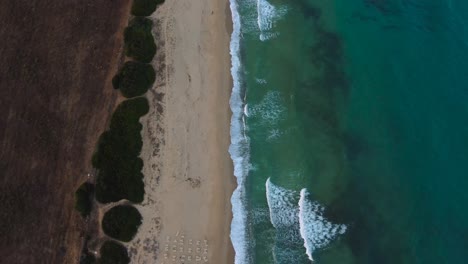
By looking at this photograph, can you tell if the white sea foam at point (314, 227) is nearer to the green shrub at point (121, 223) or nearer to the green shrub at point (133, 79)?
the green shrub at point (121, 223)

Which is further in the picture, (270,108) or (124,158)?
(270,108)

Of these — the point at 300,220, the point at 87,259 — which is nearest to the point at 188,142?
the point at 300,220

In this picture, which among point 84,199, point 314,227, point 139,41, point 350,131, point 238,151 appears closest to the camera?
point 84,199

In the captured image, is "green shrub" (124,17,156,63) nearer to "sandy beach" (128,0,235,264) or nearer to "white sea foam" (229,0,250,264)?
"sandy beach" (128,0,235,264)

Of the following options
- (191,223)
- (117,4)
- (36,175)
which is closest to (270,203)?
(191,223)

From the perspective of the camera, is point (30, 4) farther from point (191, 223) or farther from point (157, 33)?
point (191, 223)

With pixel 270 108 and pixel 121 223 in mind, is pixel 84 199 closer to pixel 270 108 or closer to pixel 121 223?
pixel 121 223

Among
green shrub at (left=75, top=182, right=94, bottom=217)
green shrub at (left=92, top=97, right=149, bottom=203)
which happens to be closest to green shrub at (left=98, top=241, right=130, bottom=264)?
green shrub at (left=75, top=182, right=94, bottom=217)
